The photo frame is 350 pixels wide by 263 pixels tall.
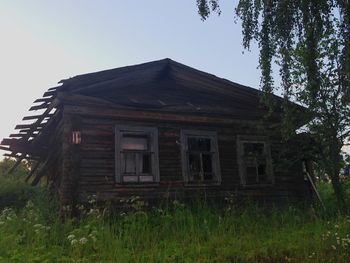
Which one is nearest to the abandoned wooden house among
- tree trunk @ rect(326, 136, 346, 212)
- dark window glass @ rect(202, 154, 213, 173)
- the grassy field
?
dark window glass @ rect(202, 154, 213, 173)

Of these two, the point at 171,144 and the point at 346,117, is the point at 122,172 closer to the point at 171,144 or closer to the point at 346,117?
the point at 171,144

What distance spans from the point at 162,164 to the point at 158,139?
76cm

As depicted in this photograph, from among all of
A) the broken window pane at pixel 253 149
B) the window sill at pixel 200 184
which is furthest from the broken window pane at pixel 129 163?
the broken window pane at pixel 253 149

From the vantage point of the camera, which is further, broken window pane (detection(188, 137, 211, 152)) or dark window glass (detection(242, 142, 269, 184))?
dark window glass (detection(242, 142, 269, 184))

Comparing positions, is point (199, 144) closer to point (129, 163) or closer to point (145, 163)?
point (145, 163)

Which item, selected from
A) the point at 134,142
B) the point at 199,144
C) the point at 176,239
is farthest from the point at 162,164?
the point at 176,239

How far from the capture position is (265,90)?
943 centimetres

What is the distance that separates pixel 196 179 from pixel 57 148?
179 inches

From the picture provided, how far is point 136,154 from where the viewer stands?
11.8 m

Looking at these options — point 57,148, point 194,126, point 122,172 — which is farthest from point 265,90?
point 57,148

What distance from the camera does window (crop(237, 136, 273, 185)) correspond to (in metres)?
13.3

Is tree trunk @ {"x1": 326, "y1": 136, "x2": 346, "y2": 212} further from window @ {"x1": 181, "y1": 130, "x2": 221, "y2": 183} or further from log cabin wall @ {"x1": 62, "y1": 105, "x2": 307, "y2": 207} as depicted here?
window @ {"x1": 181, "y1": 130, "x2": 221, "y2": 183}

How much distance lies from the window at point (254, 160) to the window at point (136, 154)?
3.08 meters

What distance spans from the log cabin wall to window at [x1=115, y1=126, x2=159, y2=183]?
16cm
